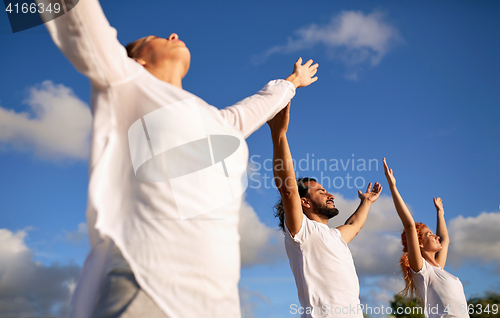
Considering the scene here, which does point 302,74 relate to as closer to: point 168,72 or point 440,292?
point 168,72

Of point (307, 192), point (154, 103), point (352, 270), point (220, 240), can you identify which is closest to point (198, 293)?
point (220, 240)

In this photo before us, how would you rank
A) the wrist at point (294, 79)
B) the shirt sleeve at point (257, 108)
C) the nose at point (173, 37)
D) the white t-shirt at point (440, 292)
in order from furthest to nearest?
the white t-shirt at point (440, 292) < the wrist at point (294, 79) < the nose at point (173, 37) < the shirt sleeve at point (257, 108)

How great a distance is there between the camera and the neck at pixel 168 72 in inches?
65.6

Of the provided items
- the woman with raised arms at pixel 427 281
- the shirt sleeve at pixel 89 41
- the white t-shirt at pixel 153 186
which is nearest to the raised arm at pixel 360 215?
the woman with raised arms at pixel 427 281

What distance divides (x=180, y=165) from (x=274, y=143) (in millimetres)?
1919

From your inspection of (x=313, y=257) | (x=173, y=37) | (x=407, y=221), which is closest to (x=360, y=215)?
(x=407, y=221)

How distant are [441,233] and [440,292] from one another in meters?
1.56

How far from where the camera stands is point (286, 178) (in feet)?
11.5

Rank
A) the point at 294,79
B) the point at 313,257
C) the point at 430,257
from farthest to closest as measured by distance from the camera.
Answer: the point at 430,257 → the point at 313,257 → the point at 294,79

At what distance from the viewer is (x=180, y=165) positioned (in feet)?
4.46

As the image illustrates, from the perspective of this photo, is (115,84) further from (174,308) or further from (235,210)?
(174,308)

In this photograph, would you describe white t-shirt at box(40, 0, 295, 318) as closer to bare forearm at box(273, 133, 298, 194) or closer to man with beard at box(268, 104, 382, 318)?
man with beard at box(268, 104, 382, 318)

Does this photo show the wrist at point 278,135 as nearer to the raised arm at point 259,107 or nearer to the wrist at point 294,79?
the wrist at point 294,79

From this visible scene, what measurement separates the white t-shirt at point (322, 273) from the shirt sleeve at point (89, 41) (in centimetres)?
274
